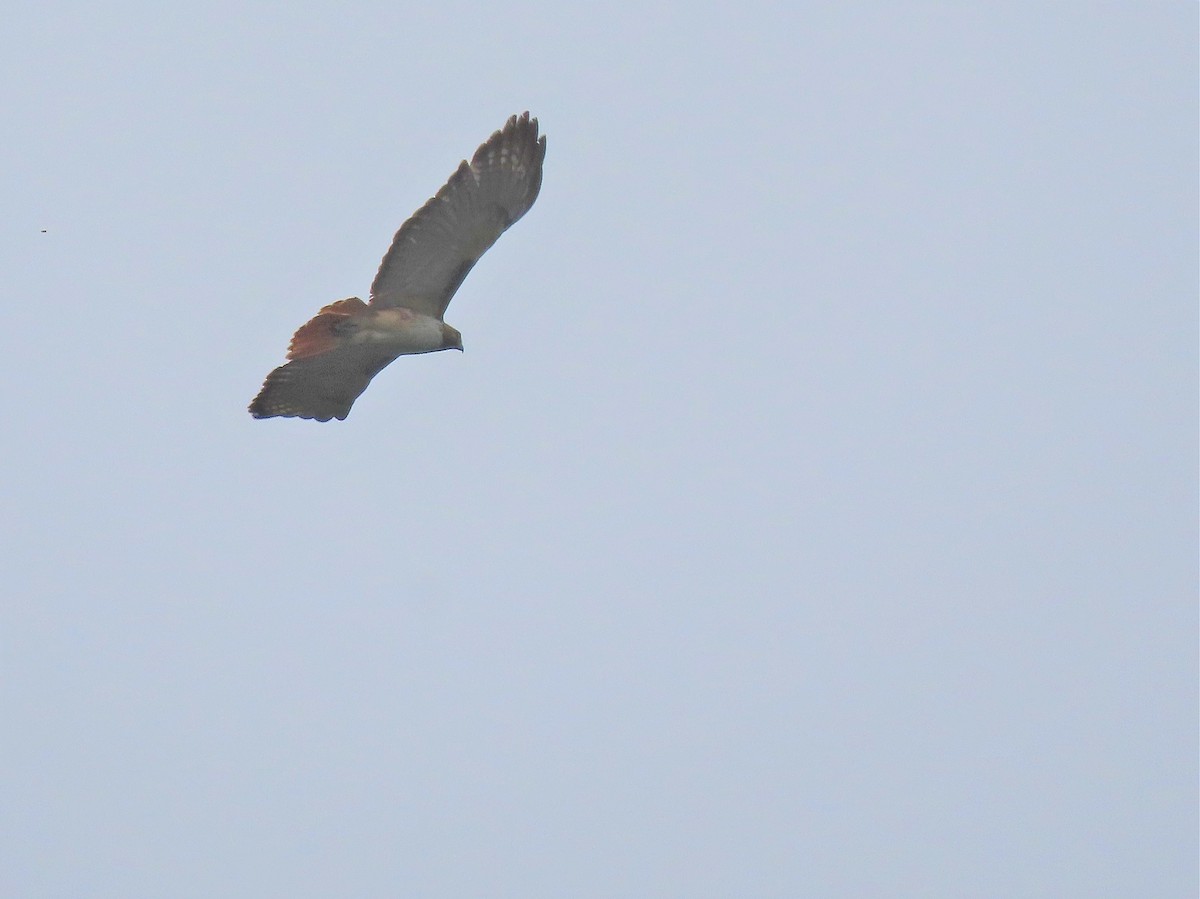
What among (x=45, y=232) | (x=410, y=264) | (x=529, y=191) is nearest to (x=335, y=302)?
(x=410, y=264)

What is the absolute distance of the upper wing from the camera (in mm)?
14867

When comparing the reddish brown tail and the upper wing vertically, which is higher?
the upper wing

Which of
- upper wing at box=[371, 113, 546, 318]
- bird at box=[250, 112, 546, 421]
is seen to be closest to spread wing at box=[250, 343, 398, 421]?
bird at box=[250, 112, 546, 421]

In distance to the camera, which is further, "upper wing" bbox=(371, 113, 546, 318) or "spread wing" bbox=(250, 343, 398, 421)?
"spread wing" bbox=(250, 343, 398, 421)

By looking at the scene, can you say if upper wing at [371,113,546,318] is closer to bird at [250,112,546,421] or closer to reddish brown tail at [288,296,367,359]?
bird at [250,112,546,421]

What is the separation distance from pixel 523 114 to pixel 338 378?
9.80 ft

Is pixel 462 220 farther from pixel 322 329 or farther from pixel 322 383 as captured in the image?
pixel 322 383

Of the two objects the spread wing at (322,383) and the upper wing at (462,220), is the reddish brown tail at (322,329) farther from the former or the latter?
the upper wing at (462,220)

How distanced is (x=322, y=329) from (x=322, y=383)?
1102mm

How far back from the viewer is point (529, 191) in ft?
49.2

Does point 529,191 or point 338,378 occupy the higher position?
point 529,191

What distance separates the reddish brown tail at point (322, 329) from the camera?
15.0 m

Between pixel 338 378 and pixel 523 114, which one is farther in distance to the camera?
pixel 338 378

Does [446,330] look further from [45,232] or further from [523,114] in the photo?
[45,232]
